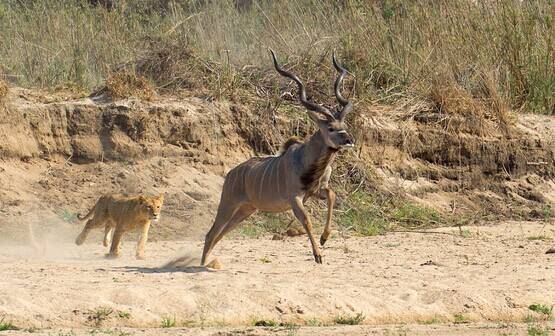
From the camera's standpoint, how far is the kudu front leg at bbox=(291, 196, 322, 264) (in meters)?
10.5

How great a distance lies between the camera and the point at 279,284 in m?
9.77

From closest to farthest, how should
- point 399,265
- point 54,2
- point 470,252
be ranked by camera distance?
point 399,265 → point 470,252 → point 54,2

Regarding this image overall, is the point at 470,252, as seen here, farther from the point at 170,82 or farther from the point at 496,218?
the point at 170,82

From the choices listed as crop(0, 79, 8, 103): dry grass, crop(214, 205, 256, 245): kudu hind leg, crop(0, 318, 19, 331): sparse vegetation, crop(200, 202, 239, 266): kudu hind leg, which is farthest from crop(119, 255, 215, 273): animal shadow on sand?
crop(0, 79, 8, 103): dry grass

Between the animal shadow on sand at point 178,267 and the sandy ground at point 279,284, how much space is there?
26 mm

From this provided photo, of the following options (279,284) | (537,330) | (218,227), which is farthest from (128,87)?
(537,330)

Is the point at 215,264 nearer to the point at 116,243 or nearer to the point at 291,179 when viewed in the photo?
the point at 291,179

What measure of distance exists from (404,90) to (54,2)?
5227 millimetres

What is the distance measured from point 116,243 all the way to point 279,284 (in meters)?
2.64

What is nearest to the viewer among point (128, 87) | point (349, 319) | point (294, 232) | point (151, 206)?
point (349, 319)

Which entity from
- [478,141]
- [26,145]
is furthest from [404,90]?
[26,145]

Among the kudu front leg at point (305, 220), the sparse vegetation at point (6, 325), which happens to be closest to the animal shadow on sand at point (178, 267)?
the kudu front leg at point (305, 220)

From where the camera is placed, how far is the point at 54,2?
1786 cm

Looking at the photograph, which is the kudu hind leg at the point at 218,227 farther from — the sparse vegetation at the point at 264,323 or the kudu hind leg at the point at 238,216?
the sparse vegetation at the point at 264,323
